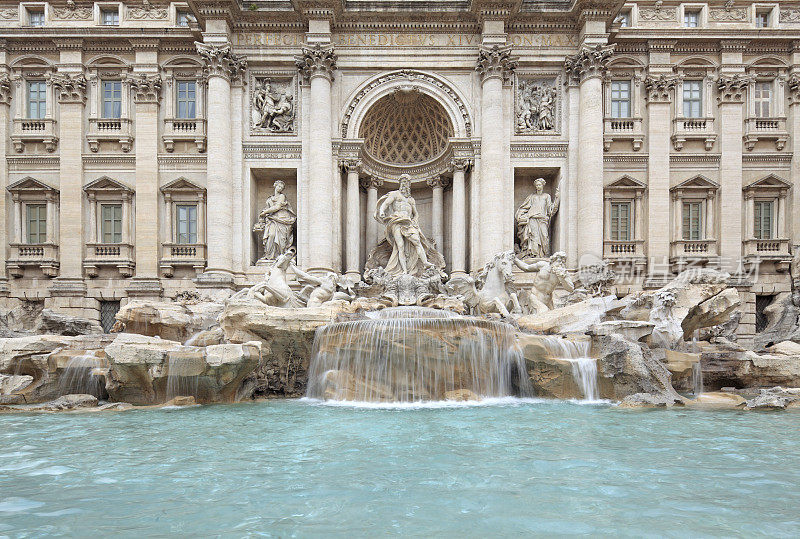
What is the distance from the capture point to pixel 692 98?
60.8 feet

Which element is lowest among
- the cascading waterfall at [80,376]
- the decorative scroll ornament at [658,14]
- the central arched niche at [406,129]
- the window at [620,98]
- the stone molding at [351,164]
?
the cascading waterfall at [80,376]

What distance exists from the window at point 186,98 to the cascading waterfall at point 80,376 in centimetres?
1246

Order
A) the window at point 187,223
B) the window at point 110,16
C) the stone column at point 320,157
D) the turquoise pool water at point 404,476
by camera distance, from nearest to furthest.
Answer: the turquoise pool water at point 404,476, the stone column at point 320,157, the window at point 187,223, the window at point 110,16

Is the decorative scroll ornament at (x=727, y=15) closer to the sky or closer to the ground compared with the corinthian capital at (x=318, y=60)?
closer to the sky

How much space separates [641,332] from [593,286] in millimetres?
Result: 5808

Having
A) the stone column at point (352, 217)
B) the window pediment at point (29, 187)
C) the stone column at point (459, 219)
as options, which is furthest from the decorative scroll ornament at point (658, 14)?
A: the window pediment at point (29, 187)

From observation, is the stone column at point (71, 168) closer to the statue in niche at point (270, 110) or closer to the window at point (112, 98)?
the window at point (112, 98)

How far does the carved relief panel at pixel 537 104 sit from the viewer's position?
1789 cm

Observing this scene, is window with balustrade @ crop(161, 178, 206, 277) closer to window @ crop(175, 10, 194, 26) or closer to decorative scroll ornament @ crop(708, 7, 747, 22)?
window @ crop(175, 10, 194, 26)

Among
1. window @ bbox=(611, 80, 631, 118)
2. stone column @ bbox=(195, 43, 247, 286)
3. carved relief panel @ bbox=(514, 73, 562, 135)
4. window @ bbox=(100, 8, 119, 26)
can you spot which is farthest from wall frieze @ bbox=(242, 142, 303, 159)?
window @ bbox=(611, 80, 631, 118)

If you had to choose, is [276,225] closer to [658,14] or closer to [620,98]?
[620,98]

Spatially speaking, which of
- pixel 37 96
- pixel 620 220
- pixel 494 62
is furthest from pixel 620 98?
pixel 37 96

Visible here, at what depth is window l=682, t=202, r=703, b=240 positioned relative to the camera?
1842cm

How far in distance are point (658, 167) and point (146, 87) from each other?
2121 cm
